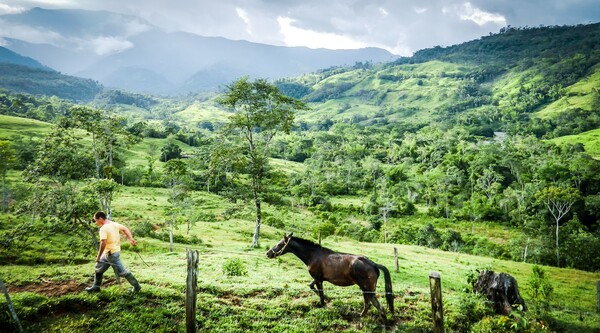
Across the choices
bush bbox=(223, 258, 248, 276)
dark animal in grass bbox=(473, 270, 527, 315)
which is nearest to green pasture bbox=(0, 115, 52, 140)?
bush bbox=(223, 258, 248, 276)

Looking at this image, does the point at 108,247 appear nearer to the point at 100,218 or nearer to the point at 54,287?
the point at 100,218

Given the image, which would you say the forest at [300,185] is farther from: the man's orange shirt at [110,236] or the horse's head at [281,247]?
the horse's head at [281,247]

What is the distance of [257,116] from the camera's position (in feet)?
107

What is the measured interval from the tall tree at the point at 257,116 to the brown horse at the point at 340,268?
20.6m

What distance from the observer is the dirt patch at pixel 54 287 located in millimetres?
12023

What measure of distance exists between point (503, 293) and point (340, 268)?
231 inches

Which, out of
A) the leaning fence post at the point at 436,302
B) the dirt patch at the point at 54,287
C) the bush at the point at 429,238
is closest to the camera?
the leaning fence post at the point at 436,302

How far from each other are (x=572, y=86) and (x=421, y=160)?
14573cm

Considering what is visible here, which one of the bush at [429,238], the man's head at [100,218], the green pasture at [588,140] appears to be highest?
the green pasture at [588,140]

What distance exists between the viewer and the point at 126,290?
11.7 metres

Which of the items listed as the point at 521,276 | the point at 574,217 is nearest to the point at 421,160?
the point at 574,217

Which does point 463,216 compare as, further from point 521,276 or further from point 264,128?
point 264,128

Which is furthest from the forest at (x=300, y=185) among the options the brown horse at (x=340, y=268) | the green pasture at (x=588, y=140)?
the brown horse at (x=340, y=268)

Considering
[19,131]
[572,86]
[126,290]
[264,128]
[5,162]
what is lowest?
[126,290]
